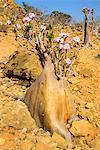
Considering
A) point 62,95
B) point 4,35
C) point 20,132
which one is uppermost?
point 4,35

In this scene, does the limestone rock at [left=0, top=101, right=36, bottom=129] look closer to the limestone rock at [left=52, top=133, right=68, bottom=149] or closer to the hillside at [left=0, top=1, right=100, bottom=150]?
the hillside at [left=0, top=1, right=100, bottom=150]

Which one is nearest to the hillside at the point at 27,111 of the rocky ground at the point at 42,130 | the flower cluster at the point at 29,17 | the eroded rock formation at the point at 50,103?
the rocky ground at the point at 42,130

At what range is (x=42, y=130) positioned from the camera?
6539mm

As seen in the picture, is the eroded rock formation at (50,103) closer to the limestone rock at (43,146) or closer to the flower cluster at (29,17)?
the limestone rock at (43,146)

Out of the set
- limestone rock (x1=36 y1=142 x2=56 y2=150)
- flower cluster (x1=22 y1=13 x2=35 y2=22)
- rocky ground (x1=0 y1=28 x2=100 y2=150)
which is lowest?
limestone rock (x1=36 y1=142 x2=56 y2=150)

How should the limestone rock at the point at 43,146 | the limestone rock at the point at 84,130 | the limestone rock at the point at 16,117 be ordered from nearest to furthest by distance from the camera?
the limestone rock at the point at 43,146 < the limestone rock at the point at 16,117 < the limestone rock at the point at 84,130

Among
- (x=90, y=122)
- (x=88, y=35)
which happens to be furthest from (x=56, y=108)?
(x=88, y=35)

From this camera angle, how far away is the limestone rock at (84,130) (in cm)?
663

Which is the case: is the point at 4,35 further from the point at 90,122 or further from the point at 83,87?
the point at 90,122

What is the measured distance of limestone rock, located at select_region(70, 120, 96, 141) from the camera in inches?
261

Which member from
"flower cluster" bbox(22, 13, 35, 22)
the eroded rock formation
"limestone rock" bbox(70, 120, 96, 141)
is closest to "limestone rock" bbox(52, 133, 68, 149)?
the eroded rock formation

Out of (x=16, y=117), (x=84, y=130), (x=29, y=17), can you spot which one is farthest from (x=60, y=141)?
(x=29, y=17)

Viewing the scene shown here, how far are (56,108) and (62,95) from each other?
32 cm

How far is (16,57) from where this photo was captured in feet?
29.7
